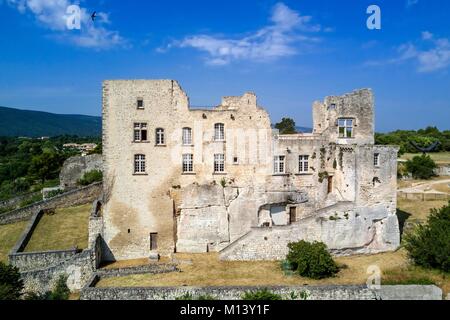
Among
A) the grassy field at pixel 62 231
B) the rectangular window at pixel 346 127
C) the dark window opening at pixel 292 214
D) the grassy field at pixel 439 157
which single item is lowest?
the grassy field at pixel 62 231

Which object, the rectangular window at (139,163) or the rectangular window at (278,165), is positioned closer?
the rectangular window at (139,163)

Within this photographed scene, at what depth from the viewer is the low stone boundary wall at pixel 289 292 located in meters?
21.3

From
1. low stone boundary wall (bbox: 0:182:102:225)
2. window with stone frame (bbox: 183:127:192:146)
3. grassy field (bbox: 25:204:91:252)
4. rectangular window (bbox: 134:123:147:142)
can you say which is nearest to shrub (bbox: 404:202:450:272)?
window with stone frame (bbox: 183:127:192:146)

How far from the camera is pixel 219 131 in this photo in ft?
99.6

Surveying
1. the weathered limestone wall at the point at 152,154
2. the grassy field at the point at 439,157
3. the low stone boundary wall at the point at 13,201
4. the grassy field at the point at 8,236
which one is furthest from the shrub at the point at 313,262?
the grassy field at the point at 439,157

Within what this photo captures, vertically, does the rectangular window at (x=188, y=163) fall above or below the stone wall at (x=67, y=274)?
above

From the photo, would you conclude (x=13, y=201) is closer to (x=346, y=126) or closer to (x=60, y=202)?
(x=60, y=202)

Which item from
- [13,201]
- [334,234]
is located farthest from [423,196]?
[13,201]

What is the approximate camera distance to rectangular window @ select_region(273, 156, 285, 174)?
30906mm

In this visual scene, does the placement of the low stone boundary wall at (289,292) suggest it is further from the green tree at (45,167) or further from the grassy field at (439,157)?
the grassy field at (439,157)

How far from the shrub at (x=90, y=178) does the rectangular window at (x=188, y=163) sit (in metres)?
21.6

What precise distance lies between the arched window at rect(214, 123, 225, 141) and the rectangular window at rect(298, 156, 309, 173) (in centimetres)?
633
